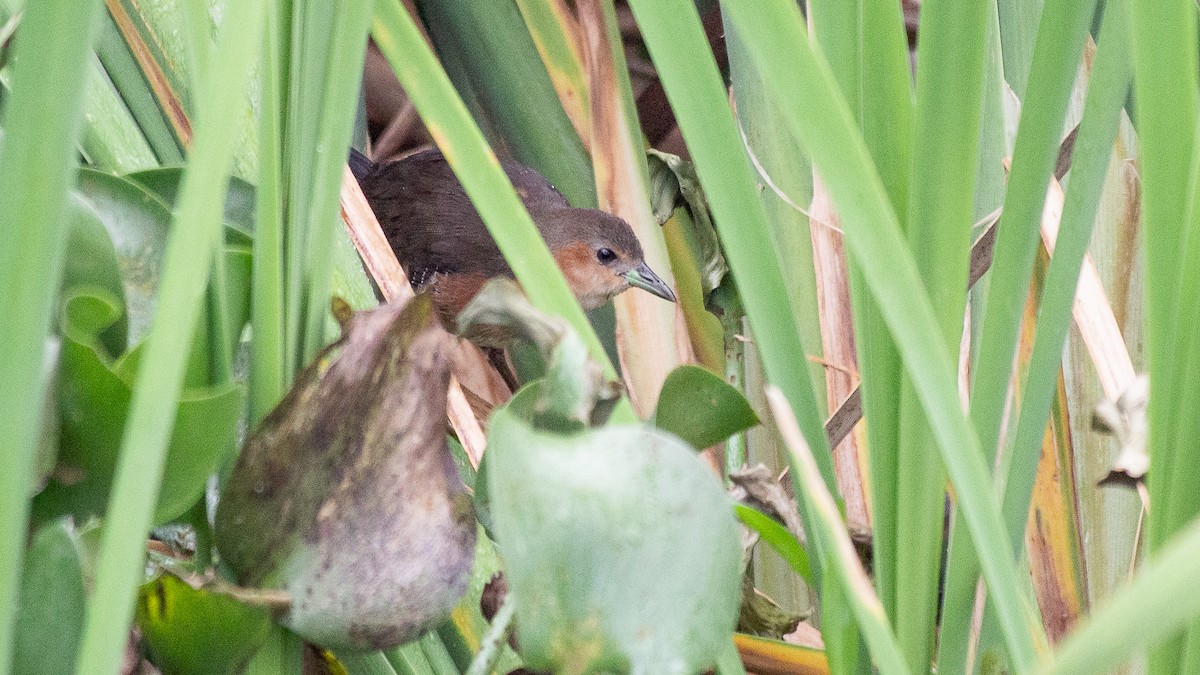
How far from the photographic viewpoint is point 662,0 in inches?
18.5

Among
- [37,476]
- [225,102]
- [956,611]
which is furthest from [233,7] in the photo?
[956,611]

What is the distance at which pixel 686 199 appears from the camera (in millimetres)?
1519

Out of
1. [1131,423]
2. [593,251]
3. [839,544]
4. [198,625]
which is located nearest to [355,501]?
[198,625]

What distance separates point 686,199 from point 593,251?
0.74 metres

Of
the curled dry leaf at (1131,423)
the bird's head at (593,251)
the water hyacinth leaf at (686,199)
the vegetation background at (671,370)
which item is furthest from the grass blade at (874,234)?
the bird's head at (593,251)

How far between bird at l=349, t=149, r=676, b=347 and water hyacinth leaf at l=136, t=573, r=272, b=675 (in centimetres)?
166

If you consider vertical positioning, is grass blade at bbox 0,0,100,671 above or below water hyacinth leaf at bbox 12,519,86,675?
above

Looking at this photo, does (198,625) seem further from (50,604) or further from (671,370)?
(671,370)

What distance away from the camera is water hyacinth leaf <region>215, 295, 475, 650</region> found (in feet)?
1.37

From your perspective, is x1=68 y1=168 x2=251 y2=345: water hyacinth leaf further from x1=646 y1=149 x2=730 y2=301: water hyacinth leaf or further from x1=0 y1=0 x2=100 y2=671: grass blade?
x1=646 y1=149 x2=730 y2=301: water hyacinth leaf

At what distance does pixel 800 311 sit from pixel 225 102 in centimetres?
92

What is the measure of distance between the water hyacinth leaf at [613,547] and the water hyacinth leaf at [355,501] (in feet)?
0.20

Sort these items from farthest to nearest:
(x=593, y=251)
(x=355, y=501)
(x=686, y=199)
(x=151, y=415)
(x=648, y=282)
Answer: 1. (x=593, y=251)
2. (x=648, y=282)
3. (x=686, y=199)
4. (x=355, y=501)
5. (x=151, y=415)

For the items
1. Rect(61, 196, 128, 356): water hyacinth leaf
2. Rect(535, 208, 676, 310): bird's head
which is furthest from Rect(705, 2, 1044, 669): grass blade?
Rect(535, 208, 676, 310): bird's head
